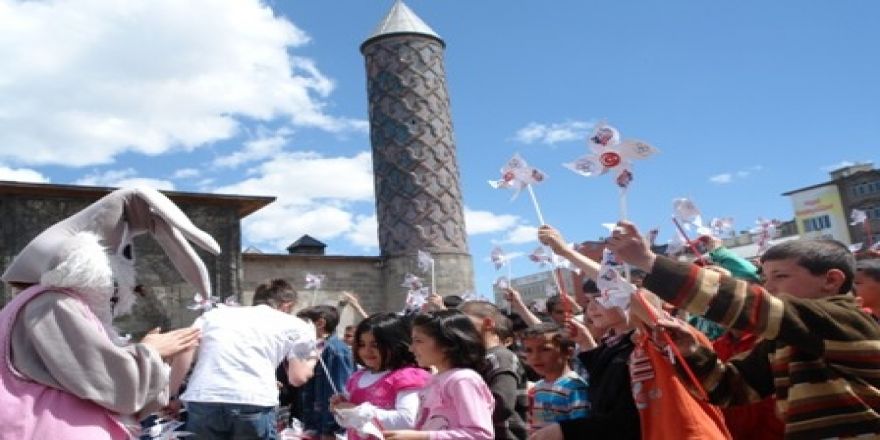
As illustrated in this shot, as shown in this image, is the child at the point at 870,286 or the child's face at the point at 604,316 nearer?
the child's face at the point at 604,316

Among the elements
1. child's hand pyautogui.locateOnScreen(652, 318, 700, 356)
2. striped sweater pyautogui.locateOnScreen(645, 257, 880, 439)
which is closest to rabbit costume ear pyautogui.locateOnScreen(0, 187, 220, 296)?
child's hand pyautogui.locateOnScreen(652, 318, 700, 356)

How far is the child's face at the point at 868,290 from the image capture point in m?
3.98

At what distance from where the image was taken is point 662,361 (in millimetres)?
2723

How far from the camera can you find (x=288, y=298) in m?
5.55

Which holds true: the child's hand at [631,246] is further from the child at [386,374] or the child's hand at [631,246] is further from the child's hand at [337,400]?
the child's hand at [337,400]

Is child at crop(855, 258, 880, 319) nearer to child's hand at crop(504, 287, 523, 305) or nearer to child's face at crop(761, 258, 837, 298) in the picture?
child's face at crop(761, 258, 837, 298)

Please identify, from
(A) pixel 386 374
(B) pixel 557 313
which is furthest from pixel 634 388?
(B) pixel 557 313

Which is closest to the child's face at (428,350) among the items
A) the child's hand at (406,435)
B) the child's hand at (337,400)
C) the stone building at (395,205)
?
the child's hand at (406,435)

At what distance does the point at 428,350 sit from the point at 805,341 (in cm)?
199

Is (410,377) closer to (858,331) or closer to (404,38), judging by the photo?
(858,331)

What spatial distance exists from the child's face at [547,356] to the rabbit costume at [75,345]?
1.89 m

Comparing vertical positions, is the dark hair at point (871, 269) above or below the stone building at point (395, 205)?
below

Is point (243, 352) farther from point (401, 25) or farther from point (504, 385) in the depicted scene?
point (401, 25)

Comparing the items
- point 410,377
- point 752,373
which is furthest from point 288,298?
point 752,373
